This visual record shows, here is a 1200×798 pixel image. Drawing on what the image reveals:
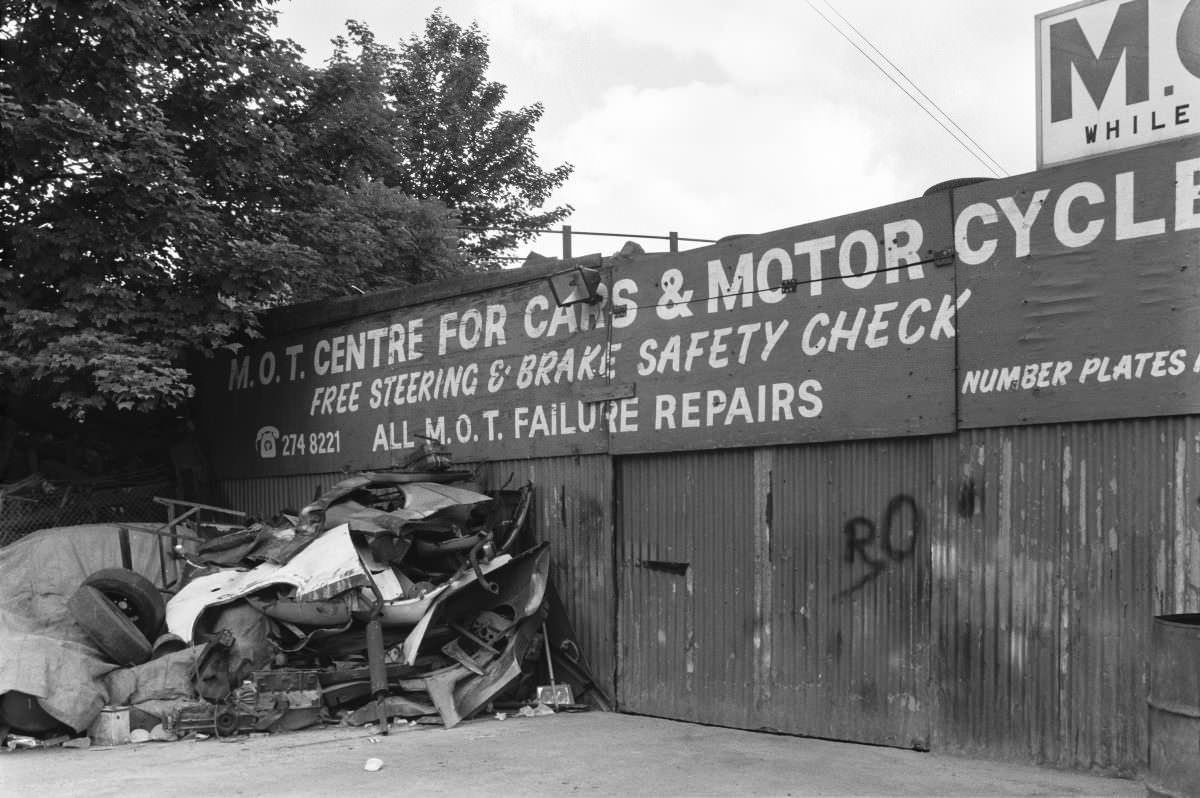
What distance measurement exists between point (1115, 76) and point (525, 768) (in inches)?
247

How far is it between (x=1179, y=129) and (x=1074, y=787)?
422 cm

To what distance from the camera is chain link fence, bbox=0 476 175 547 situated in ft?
42.3

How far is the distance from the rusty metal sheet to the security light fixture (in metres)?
3.65

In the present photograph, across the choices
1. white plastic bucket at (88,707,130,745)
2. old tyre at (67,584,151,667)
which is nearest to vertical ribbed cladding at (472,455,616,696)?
old tyre at (67,584,151,667)

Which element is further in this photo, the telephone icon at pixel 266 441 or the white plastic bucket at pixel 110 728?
the telephone icon at pixel 266 441

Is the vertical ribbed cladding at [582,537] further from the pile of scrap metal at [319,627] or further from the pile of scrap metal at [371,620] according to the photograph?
the pile of scrap metal at [371,620]

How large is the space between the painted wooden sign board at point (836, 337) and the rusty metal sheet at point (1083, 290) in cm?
1

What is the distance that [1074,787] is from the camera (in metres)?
6.89

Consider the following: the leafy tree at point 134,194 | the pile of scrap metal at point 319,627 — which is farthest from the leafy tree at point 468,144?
the pile of scrap metal at point 319,627

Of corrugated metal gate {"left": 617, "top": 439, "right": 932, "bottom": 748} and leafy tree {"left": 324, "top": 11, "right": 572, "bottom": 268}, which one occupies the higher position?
leafy tree {"left": 324, "top": 11, "right": 572, "bottom": 268}

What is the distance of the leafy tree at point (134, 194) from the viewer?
40.5 feet

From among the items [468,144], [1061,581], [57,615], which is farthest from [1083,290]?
[468,144]

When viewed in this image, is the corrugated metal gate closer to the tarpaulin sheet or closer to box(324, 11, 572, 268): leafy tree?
the tarpaulin sheet

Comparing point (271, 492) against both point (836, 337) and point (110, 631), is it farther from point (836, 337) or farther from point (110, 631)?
point (836, 337)
